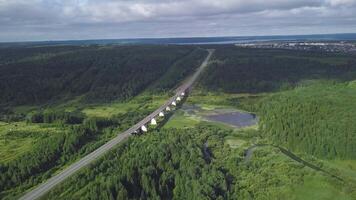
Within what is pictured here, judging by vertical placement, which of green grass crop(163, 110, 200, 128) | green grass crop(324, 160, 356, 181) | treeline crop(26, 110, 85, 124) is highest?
treeline crop(26, 110, 85, 124)

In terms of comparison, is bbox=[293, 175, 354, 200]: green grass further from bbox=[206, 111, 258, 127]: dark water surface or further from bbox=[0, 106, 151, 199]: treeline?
bbox=[206, 111, 258, 127]: dark water surface

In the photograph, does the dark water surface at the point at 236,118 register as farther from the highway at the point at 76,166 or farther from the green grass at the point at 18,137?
the green grass at the point at 18,137

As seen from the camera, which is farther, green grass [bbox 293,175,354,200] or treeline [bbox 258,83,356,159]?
treeline [bbox 258,83,356,159]

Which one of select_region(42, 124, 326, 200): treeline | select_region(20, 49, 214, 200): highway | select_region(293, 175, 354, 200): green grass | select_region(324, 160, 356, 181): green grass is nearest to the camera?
select_region(42, 124, 326, 200): treeline

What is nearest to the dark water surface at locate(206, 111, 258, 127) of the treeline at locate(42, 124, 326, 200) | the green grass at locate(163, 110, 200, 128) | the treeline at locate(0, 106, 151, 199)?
the green grass at locate(163, 110, 200, 128)

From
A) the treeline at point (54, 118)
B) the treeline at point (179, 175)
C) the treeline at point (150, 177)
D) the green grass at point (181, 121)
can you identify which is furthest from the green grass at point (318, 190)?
the treeline at point (54, 118)

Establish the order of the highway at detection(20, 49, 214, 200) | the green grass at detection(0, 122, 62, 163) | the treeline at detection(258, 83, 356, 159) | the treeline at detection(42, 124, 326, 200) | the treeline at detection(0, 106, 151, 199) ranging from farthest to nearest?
the treeline at detection(258, 83, 356, 159) → the green grass at detection(0, 122, 62, 163) → the treeline at detection(0, 106, 151, 199) → the highway at detection(20, 49, 214, 200) → the treeline at detection(42, 124, 326, 200)

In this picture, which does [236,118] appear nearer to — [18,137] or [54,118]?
[54,118]
